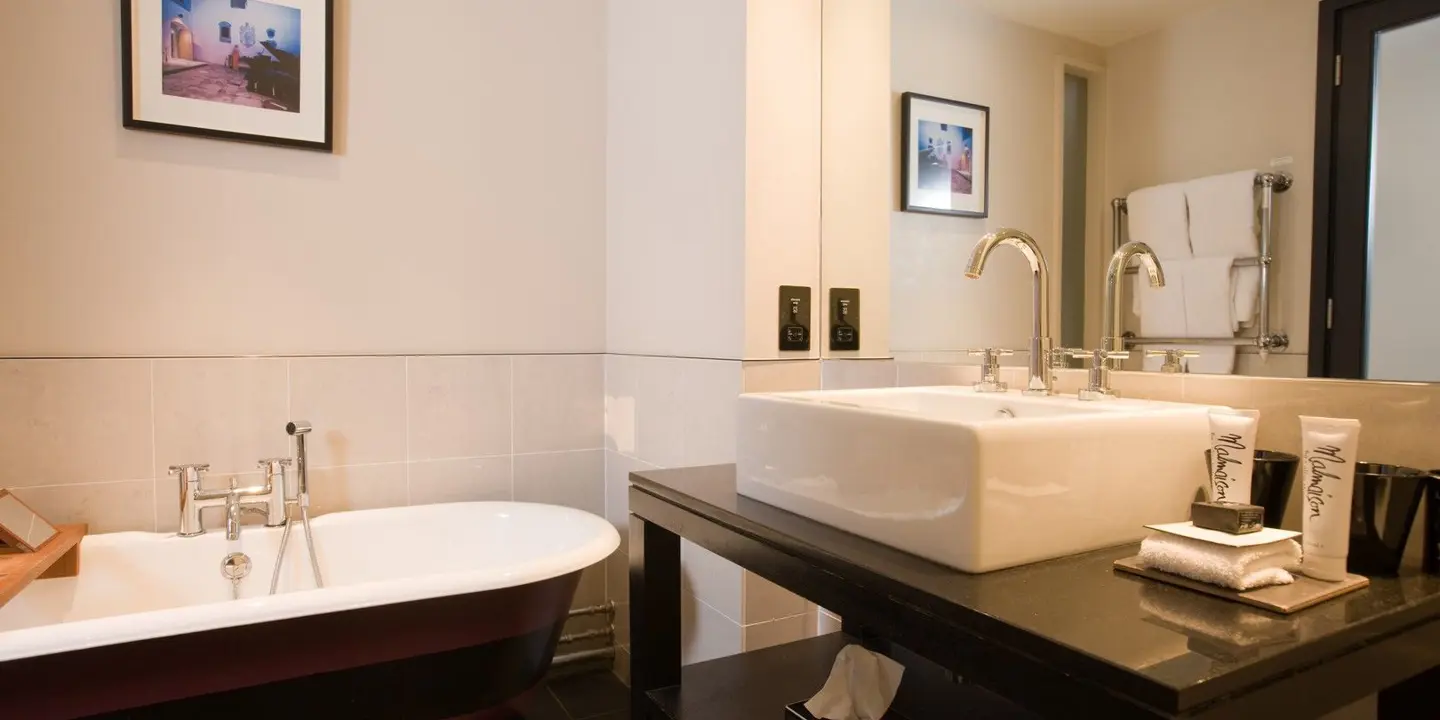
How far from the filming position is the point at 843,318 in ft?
6.45

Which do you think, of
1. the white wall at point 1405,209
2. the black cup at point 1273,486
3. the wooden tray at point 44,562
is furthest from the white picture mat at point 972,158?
the wooden tray at point 44,562

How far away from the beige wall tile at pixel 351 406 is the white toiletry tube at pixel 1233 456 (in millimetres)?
2006

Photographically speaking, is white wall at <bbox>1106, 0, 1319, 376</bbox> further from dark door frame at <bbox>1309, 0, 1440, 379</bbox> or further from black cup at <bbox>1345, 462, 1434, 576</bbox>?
black cup at <bbox>1345, 462, 1434, 576</bbox>

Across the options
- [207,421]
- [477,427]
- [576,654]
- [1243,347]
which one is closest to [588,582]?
[576,654]

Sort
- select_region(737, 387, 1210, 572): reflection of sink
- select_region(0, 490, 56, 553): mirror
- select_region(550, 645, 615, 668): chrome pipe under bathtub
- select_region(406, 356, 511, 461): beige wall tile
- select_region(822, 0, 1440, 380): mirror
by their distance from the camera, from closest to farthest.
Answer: select_region(737, 387, 1210, 572): reflection of sink → select_region(822, 0, 1440, 380): mirror → select_region(0, 490, 56, 553): mirror → select_region(406, 356, 511, 461): beige wall tile → select_region(550, 645, 615, 668): chrome pipe under bathtub

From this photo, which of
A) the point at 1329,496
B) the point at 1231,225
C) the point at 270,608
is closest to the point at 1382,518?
the point at 1329,496

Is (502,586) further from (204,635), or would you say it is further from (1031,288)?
(1031,288)

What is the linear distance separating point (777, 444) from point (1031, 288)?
1.91 ft

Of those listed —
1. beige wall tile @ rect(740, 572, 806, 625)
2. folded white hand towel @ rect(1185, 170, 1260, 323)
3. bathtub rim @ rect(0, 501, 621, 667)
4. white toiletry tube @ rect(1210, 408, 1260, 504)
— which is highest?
folded white hand towel @ rect(1185, 170, 1260, 323)

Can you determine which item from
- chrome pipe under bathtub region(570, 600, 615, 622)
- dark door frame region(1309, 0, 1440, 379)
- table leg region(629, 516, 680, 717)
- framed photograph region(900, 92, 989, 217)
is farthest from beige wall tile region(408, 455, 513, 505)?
dark door frame region(1309, 0, 1440, 379)

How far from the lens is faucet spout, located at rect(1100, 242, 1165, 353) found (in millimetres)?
1239

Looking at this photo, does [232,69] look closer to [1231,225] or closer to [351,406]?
[351,406]

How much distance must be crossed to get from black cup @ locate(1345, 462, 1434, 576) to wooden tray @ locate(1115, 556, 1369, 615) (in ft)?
0.10

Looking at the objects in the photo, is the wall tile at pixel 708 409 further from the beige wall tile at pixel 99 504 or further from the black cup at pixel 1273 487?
the beige wall tile at pixel 99 504
